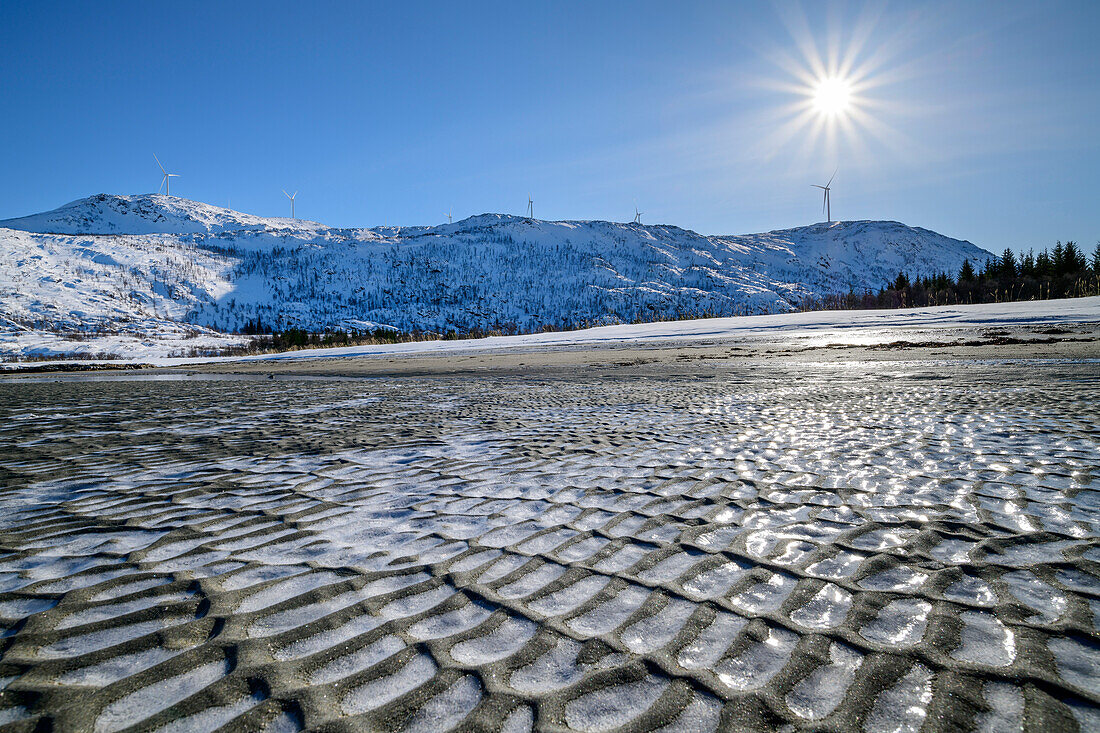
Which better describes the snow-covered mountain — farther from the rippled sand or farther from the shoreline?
the rippled sand

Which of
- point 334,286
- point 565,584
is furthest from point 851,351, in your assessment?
point 334,286

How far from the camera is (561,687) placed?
51.3 inches

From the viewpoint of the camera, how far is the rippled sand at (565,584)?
125 cm

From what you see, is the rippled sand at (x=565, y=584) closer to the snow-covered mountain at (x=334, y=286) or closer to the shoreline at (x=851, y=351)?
the shoreline at (x=851, y=351)

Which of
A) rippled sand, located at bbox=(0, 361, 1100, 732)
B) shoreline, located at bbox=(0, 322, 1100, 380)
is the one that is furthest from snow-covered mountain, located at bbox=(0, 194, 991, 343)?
rippled sand, located at bbox=(0, 361, 1100, 732)

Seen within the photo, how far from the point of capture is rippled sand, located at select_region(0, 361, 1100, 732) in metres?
1.25

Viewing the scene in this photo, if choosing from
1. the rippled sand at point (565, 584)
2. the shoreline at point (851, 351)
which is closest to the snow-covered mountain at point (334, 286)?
the shoreline at point (851, 351)

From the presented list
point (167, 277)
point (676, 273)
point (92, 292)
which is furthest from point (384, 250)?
point (676, 273)

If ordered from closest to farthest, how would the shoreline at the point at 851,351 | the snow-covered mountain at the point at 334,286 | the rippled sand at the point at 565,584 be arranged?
the rippled sand at the point at 565,584, the shoreline at the point at 851,351, the snow-covered mountain at the point at 334,286

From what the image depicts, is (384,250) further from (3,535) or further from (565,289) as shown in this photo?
(3,535)

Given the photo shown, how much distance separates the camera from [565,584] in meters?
1.85

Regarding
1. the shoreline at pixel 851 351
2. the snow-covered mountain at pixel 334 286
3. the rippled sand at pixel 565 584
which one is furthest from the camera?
the snow-covered mountain at pixel 334 286

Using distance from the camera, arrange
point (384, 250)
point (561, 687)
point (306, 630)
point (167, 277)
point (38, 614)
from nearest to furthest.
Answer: point (561, 687), point (306, 630), point (38, 614), point (167, 277), point (384, 250)

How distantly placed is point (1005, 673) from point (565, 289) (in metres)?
164
